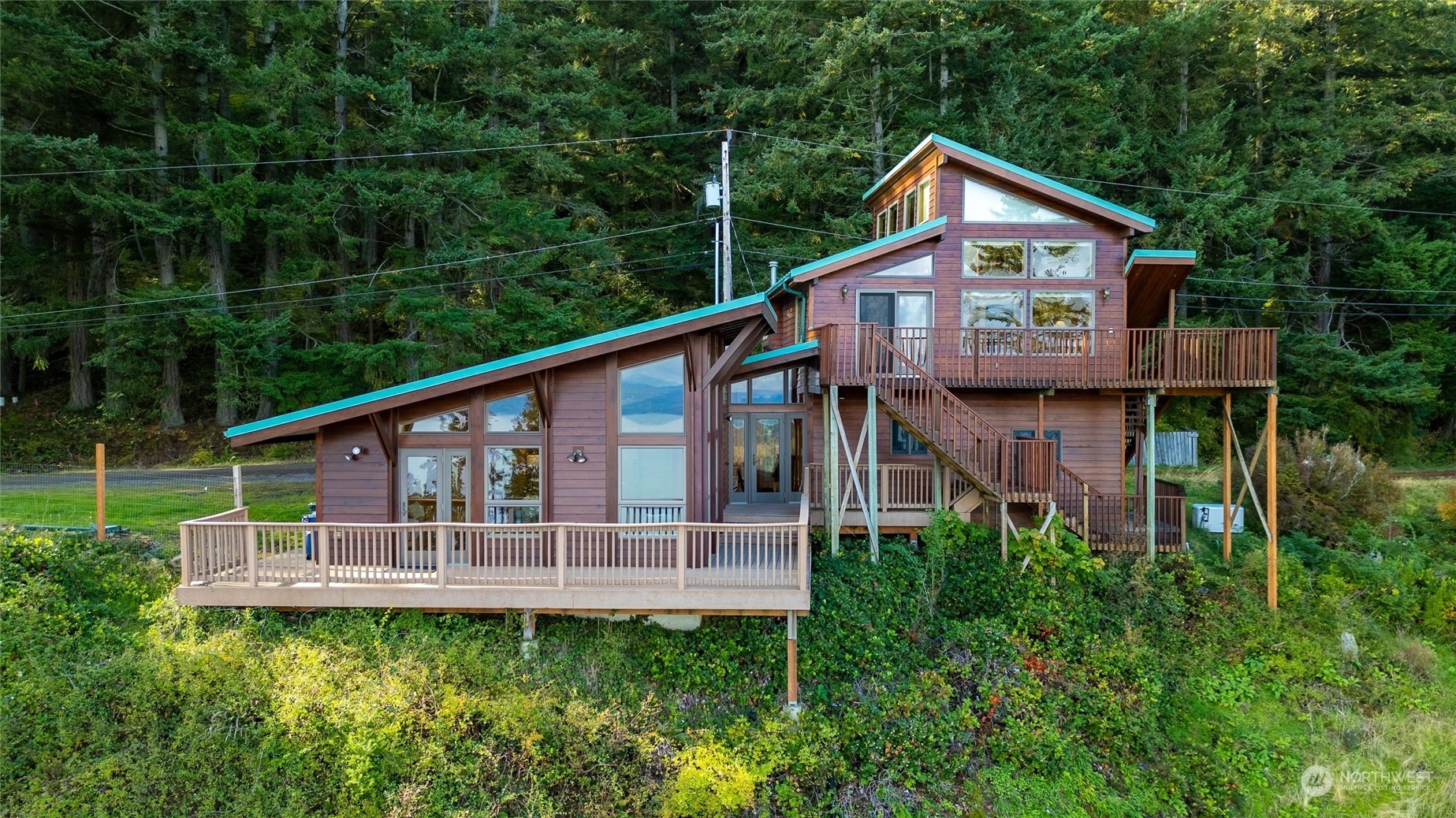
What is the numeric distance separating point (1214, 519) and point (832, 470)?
8238 mm

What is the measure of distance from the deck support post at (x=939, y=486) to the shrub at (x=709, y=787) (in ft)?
19.5

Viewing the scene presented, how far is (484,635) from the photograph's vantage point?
8.73 metres

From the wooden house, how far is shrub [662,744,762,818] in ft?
5.58

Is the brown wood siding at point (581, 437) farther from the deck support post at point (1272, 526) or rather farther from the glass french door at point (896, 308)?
the deck support post at point (1272, 526)

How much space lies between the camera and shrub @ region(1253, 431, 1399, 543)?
43.5ft

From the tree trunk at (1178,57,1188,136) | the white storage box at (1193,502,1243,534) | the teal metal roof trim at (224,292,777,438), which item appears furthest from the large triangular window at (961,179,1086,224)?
the tree trunk at (1178,57,1188,136)

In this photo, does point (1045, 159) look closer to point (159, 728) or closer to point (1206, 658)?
point (1206, 658)

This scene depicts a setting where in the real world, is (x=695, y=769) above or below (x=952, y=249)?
below

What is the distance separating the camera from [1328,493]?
13.4 meters

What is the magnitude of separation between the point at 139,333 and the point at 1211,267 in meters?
30.9

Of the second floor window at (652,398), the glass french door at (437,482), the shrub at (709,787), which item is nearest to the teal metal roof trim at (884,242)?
the second floor window at (652,398)

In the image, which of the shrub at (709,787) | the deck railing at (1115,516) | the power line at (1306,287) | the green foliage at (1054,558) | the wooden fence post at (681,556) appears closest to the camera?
the shrub at (709,787)

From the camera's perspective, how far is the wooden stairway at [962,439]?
35.4ft

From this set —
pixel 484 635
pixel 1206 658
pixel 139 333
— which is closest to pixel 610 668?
pixel 484 635
